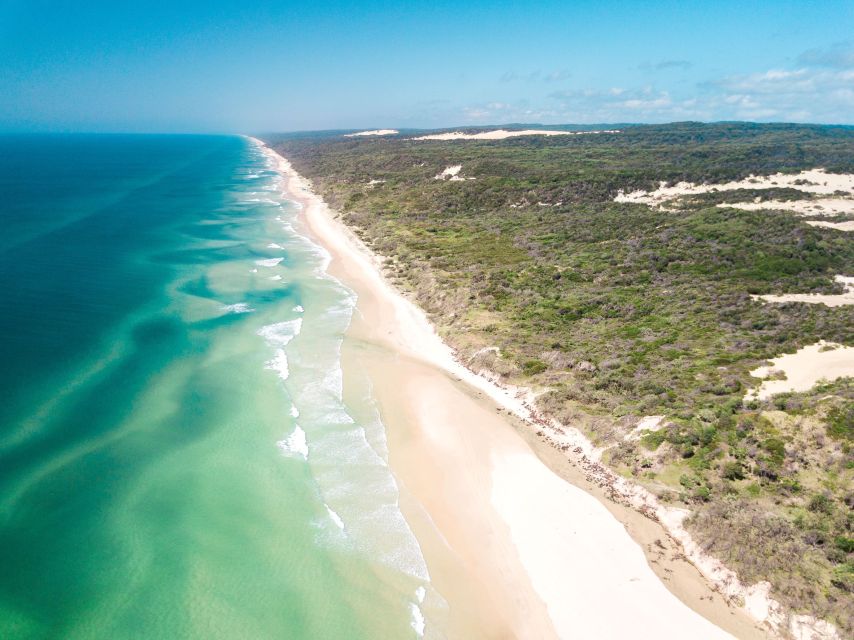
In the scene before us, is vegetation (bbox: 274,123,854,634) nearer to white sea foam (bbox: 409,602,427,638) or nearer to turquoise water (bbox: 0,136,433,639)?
white sea foam (bbox: 409,602,427,638)

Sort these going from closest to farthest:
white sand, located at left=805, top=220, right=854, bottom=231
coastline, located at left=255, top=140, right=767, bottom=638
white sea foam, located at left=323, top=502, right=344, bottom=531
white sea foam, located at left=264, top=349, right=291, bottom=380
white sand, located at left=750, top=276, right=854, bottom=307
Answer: coastline, located at left=255, top=140, right=767, bottom=638 → white sea foam, located at left=323, top=502, right=344, bottom=531 → white sea foam, located at left=264, top=349, right=291, bottom=380 → white sand, located at left=750, top=276, right=854, bottom=307 → white sand, located at left=805, top=220, right=854, bottom=231

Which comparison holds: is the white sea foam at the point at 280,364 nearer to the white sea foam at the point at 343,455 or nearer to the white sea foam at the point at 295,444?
the white sea foam at the point at 343,455

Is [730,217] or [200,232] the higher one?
[730,217]

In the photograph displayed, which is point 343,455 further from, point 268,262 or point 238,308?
point 268,262

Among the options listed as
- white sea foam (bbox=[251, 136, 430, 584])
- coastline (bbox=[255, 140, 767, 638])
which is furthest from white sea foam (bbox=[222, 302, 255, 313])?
coastline (bbox=[255, 140, 767, 638])

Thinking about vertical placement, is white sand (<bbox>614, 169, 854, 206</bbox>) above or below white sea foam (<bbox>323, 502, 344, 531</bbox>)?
above

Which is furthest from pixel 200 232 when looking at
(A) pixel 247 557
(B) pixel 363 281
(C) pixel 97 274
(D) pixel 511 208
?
(A) pixel 247 557

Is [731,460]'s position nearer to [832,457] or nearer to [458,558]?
→ [832,457]
